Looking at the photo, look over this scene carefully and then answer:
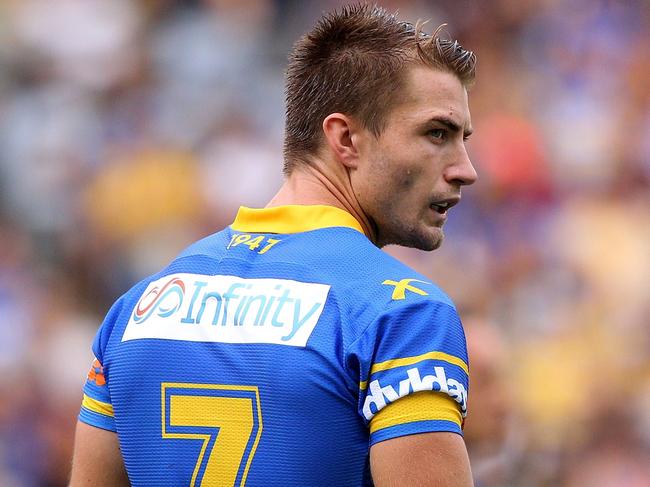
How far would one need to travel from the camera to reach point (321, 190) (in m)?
2.42

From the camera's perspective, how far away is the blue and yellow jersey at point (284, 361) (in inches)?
80.4

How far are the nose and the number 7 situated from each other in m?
0.67

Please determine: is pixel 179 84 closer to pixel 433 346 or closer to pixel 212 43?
pixel 212 43

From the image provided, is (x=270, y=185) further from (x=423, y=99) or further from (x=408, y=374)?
(x=408, y=374)

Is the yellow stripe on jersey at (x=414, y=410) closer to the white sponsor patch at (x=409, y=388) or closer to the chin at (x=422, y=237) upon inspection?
the white sponsor patch at (x=409, y=388)

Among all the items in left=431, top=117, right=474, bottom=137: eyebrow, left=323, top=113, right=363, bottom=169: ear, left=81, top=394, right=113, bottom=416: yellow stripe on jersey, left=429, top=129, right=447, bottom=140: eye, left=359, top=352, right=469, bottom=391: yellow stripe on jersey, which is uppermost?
left=431, top=117, right=474, bottom=137: eyebrow

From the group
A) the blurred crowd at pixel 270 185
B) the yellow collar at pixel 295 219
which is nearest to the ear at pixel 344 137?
the yellow collar at pixel 295 219

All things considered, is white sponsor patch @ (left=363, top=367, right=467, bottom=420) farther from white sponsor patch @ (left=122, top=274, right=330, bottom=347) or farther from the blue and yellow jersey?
white sponsor patch @ (left=122, top=274, right=330, bottom=347)

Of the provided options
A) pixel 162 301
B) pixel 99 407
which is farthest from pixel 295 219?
pixel 99 407

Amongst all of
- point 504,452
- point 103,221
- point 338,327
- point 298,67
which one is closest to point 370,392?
point 338,327

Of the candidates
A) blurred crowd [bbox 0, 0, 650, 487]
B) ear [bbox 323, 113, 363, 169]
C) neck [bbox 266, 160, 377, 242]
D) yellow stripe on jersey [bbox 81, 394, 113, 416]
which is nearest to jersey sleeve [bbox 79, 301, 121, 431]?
yellow stripe on jersey [bbox 81, 394, 113, 416]

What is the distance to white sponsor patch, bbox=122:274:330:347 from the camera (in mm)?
2137

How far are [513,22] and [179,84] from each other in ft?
8.66

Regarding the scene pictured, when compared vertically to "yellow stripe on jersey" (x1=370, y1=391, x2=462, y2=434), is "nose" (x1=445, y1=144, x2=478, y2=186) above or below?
above
